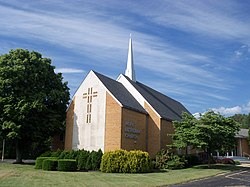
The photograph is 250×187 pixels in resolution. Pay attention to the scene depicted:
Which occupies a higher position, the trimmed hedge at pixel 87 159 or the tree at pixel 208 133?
the tree at pixel 208 133

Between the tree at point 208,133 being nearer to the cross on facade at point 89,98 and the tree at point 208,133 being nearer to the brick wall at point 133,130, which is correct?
the brick wall at point 133,130

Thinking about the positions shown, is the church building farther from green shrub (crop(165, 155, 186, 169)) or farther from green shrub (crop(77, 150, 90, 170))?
green shrub (crop(165, 155, 186, 169))

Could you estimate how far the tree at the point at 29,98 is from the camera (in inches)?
1294

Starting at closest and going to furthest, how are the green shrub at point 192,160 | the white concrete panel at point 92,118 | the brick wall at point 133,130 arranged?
the brick wall at point 133,130 → the white concrete panel at point 92,118 → the green shrub at point 192,160

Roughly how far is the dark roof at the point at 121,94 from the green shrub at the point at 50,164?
9142mm

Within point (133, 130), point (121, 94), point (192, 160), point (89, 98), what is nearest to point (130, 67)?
point (121, 94)

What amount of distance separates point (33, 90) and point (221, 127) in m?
21.1

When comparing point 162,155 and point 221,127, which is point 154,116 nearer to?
point 162,155

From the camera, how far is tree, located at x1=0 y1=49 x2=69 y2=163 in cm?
3288

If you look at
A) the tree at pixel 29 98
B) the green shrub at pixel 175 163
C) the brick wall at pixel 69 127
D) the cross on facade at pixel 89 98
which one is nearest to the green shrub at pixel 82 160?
the cross on facade at pixel 89 98

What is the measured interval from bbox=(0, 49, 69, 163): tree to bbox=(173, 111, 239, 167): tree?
1483 centimetres

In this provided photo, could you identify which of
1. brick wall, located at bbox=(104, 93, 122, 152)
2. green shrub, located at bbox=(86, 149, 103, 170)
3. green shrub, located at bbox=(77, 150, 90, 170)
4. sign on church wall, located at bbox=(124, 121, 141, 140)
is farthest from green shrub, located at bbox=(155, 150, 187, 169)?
Result: green shrub, located at bbox=(77, 150, 90, 170)

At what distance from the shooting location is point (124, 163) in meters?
26.2

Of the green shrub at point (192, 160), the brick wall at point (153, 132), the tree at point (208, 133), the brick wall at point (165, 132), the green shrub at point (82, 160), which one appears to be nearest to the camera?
the green shrub at point (82, 160)
